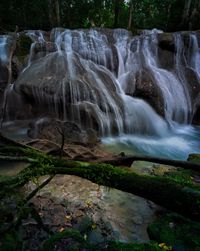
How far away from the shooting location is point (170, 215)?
3.45 metres

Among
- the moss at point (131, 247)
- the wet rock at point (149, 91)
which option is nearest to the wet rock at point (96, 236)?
the moss at point (131, 247)

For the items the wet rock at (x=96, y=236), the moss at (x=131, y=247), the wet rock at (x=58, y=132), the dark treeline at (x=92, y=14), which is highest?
the dark treeline at (x=92, y=14)

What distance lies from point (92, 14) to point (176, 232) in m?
22.7

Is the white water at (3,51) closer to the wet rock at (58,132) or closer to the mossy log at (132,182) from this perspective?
the wet rock at (58,132)

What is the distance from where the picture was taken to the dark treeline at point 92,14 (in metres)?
19.8

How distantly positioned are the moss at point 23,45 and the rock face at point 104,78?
0.03m

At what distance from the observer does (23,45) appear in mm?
11961

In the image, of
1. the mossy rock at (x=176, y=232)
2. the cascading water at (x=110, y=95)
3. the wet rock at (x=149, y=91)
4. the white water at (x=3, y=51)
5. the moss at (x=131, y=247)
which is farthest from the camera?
the white water at (x=3, y=51)

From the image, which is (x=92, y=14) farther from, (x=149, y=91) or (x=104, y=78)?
(x=149, y=91)

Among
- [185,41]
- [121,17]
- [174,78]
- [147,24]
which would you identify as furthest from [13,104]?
[121,17]

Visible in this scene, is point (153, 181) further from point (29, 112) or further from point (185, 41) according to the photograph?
point (185, 41)

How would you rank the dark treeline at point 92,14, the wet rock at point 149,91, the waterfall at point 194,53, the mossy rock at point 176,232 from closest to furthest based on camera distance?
the mossy rock at point 176,232 < the wet rock at point 149,91 < the waterfall at point 194,53 < the dark treeline at point 92,14

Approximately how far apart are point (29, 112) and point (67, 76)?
68.9 inches

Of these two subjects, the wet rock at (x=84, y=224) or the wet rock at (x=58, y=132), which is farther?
the wet rock at (x=58, y=132)
